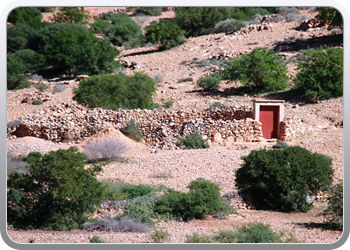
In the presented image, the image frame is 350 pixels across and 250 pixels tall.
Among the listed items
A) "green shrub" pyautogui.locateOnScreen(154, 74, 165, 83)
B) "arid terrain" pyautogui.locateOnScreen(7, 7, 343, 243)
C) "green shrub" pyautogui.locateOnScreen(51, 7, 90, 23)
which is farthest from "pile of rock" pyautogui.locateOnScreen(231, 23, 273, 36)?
"green shrub" pyautogui.locateOnScreen(51, 7, 90, 23)

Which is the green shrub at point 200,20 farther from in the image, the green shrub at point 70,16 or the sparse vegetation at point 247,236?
the sparse vegetation at point 247,236

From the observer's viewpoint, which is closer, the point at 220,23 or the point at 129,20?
the point at 220,23

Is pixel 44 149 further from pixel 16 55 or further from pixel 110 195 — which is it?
pixel 16 55

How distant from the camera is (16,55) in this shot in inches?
1399

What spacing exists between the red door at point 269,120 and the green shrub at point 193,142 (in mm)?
2482

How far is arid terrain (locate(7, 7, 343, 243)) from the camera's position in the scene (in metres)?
9.67

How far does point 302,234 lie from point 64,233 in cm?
440

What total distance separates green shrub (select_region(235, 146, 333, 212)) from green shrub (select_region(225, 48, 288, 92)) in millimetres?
11913

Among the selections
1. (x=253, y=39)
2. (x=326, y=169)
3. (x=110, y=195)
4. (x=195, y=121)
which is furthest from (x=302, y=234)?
(x=253, y=39)

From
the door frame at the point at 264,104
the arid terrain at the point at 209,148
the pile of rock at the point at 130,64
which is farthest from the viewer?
the pile of rock at the point at 130,64

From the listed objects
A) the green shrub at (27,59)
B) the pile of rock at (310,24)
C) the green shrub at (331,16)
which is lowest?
the green shrub at (27,59)

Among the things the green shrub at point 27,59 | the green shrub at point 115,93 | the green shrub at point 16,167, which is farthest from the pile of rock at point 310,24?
the green shrub at point 16,167

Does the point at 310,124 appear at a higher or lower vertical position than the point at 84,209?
lower

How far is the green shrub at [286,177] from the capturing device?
1126 cm
